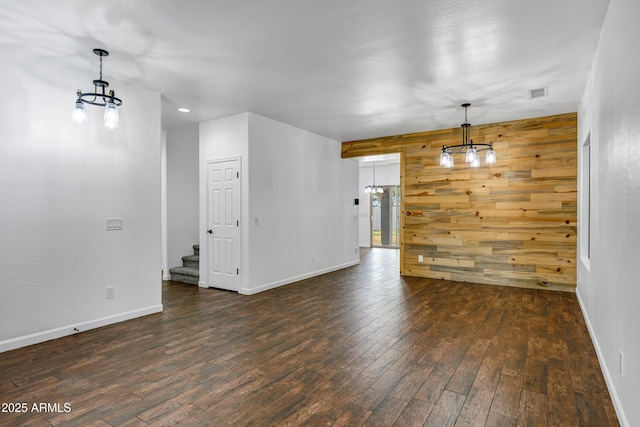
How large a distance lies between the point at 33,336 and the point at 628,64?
16.9 ft

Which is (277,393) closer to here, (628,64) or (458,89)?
(628,64)

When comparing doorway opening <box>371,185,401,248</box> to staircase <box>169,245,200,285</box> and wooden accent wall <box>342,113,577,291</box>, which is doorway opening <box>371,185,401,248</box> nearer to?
wooden accent wall <box>342,113,577,291</box>

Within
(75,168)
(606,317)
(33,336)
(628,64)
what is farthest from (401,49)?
(33,336)

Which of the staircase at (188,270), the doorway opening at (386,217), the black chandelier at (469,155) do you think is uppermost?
the black chandelier at (469,155)

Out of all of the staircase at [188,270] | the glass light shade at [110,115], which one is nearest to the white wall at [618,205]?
the glass light shade at [110,115]

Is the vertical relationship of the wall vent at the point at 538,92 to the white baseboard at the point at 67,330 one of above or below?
above

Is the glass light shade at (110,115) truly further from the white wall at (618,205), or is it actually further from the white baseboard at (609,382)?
the white baseboard at (609,382)

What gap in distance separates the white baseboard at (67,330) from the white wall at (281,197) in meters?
1.53

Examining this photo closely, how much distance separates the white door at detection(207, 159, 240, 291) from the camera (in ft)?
17.6

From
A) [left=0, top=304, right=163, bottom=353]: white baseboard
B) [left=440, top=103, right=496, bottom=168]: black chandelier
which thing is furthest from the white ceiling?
[left=0, top=304, right=163, bottom=353]: white baseboard

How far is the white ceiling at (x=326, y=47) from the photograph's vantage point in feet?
8.44

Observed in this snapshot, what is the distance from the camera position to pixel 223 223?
554cm

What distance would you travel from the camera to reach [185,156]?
22.4 feet

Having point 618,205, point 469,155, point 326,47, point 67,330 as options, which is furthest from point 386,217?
point 67,330
